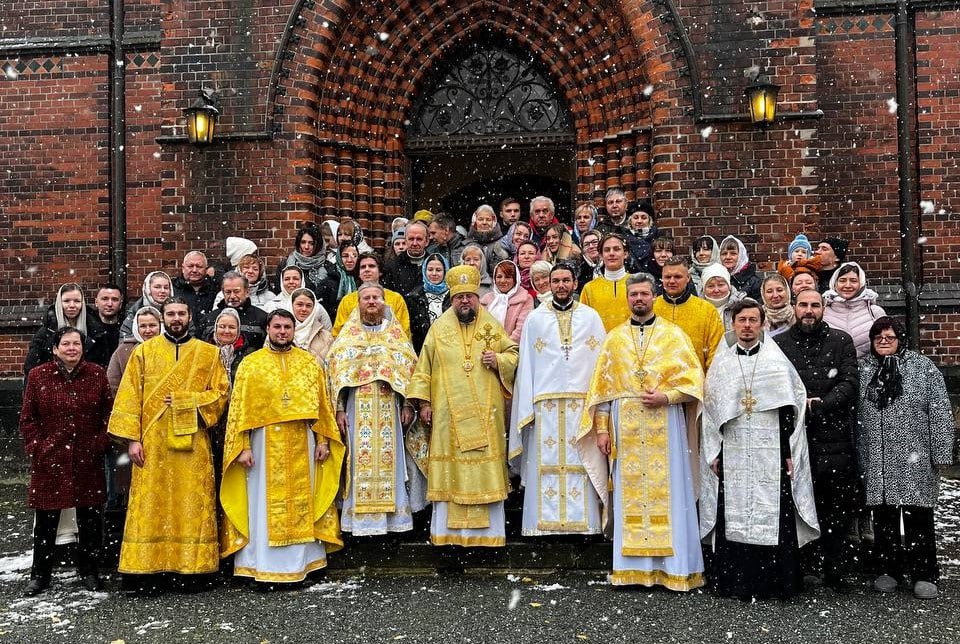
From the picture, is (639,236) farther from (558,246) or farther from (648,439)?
(648,439)

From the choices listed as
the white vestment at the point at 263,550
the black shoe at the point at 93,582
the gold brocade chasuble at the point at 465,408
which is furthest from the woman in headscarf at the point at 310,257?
the black shoe at the point at 93,582

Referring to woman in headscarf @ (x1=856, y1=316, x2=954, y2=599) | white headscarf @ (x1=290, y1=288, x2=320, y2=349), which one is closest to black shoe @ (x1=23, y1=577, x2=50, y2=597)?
white headscarf @ (x1=290, y1=288, x2=320, y2=349)

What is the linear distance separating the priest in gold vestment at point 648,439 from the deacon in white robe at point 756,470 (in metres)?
0.16

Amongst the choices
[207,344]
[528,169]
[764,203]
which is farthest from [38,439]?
[528,169]

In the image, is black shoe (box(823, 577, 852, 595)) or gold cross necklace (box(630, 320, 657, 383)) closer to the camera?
black shoe (box(823, 577, 852, 595))

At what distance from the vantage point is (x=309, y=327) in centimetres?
681

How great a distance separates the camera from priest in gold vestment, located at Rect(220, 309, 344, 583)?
19.9 feet

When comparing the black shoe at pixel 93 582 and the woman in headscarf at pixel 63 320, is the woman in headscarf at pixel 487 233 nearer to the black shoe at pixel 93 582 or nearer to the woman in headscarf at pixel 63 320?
the woman in headscarf at pixel 63 320

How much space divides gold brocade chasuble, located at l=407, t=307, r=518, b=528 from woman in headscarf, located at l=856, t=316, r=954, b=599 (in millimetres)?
2217

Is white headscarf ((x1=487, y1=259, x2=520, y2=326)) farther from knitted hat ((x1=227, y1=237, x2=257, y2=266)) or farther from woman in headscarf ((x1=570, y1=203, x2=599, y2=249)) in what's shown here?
knitted hat ((x1=227, y1=237, x2=257, y2=266))

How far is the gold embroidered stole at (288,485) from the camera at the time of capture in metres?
6.07

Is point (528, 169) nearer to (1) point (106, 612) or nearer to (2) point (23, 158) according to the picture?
(2) point (23, 158)

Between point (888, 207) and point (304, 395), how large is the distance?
6772 mm

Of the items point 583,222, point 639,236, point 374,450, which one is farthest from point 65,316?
point 639,236
